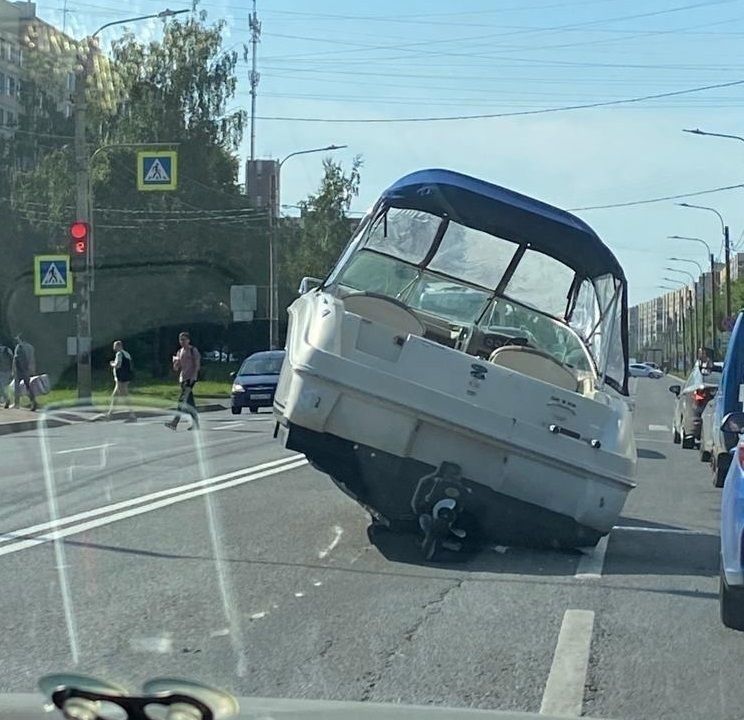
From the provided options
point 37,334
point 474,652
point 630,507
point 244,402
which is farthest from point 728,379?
point 37,334

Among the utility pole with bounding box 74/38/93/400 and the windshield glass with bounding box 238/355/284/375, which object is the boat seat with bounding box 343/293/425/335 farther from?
the windshield glass with bounding box 238/355/284/375

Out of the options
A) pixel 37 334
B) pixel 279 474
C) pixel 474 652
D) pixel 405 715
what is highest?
pixel 405 715

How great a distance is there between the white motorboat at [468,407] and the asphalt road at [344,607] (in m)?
0.46

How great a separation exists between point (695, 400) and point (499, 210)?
10.4 m

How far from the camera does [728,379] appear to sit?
1445 cm

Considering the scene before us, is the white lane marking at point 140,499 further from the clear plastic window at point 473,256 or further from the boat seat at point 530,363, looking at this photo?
the boat seat at point 530,363

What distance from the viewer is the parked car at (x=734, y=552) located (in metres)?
7.11

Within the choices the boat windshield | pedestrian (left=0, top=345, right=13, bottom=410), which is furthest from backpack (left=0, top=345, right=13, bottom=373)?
the boat windshield

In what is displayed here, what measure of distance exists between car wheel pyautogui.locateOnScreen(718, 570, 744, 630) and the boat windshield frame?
3.53 meters

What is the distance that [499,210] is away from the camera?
1122 centimetres

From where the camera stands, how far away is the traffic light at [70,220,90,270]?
26.6 m

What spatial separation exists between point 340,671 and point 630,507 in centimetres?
729

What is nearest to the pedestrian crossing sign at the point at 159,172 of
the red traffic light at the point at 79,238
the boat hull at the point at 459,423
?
the red traffic light at the point at 79,238

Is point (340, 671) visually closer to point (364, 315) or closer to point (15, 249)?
point (364, 315)
